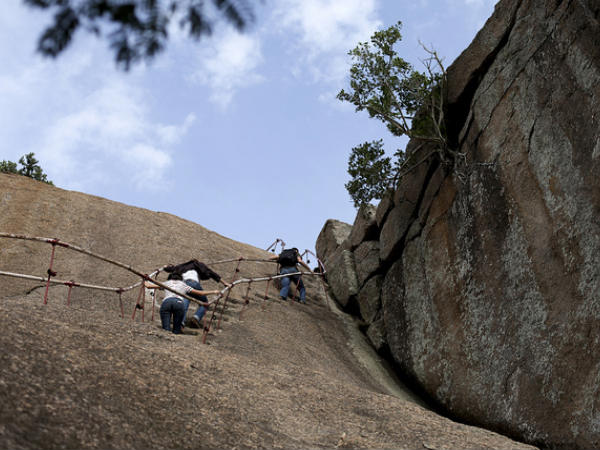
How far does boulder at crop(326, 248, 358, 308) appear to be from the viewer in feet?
60.6

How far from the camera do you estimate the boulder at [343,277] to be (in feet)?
60.6

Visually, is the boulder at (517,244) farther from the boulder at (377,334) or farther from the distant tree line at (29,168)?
the distant tree line at (29,168)

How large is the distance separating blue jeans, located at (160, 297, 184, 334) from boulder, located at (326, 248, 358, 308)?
27.2ft

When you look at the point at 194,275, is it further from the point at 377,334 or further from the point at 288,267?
the point at 377,334

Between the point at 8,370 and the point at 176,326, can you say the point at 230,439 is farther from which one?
the point at 176,326

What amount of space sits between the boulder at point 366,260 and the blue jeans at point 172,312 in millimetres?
8101

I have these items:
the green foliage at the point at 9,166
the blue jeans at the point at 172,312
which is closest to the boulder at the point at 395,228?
the blue jeans at the point at 172,312

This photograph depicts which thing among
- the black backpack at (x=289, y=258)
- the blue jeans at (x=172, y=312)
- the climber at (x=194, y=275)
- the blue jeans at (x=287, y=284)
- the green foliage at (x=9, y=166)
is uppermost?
the green foliage at (x=9, y=166)

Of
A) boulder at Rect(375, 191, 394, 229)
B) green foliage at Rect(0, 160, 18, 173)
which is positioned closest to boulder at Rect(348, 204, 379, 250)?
boulder at Rect(375, 191, 394, 229)

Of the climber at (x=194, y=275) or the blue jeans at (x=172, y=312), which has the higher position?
the climber at (x=194, y=275)

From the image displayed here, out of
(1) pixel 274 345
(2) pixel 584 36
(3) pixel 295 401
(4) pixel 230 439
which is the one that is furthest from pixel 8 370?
(2) pixel 584 36

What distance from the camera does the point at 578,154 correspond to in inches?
425

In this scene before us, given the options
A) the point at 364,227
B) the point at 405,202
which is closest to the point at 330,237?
the point at 364,227

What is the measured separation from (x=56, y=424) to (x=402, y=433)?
4.90 metres
